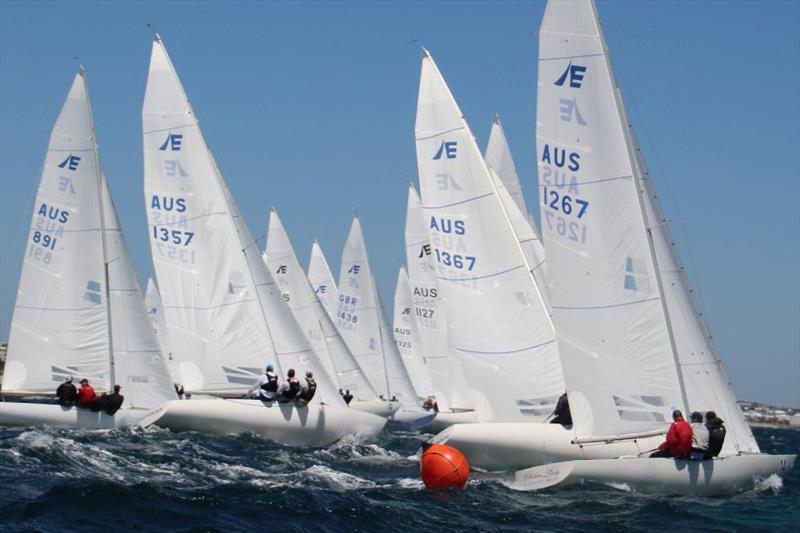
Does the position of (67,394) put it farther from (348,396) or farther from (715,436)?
(715,436)

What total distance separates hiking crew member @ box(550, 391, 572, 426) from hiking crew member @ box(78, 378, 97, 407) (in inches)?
339

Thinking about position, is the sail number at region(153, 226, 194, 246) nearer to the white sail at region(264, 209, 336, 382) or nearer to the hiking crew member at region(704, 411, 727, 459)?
the white sail at region(264, 209, 336, 382)

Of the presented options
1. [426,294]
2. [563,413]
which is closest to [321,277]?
[426,294]

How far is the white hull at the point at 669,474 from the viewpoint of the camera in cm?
1474

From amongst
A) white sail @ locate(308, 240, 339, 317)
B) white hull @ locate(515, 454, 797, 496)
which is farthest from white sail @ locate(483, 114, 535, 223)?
white sail @ locate(308, 240, 339, 317)

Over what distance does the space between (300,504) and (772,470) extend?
6275 mm

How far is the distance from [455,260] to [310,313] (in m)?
15.6

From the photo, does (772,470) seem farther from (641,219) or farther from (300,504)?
(300,504)

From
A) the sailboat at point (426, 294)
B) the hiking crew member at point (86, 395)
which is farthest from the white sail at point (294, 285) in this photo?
the hiking crew member at point (86, 395)

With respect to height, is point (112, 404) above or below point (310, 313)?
below

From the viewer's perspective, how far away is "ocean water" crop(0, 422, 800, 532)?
11938 millimetres

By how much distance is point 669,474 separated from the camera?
1472cm

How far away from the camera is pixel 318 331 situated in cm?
3400

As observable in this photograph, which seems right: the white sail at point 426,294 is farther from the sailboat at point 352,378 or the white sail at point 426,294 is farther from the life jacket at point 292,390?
the life jacket at point 292,390
